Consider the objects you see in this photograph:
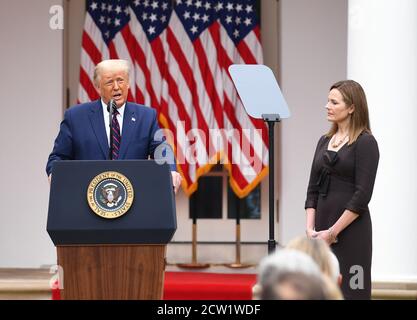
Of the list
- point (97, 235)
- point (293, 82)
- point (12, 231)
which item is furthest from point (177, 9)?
point (97, 235)

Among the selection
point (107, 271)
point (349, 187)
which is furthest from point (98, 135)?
point (349, 187)

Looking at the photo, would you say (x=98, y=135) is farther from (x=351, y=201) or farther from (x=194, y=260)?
(x=194, y=260)

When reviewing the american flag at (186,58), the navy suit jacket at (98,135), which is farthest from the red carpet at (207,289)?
the navy suit jacket at (98,135)

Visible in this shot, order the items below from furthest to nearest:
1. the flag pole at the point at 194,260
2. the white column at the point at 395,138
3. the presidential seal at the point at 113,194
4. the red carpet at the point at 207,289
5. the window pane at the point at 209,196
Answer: the window pane at the point at 209,196 < the flag pole at the point at 194,260 < the red carpet at the point at 207,289 < the white column at the point at 395,138 < the presidential seal at the point at 113,194

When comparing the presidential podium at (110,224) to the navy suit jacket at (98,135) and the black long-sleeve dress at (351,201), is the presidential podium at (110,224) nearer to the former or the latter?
the navy suit jacket at (98,135)

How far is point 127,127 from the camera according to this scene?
15.1 feet

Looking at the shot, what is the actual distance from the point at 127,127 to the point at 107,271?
3.10ft

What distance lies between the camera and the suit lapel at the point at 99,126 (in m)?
4.66

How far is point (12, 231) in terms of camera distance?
953 centimetres

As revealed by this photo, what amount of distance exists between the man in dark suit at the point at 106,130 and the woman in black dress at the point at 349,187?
898 millimetres

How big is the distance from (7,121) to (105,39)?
4.61ft

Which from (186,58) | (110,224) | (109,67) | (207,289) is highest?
(186,58)
